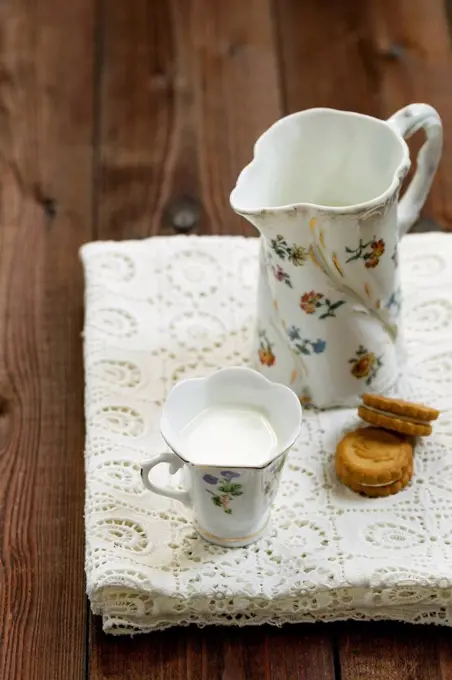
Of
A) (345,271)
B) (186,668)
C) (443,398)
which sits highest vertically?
(345,271)

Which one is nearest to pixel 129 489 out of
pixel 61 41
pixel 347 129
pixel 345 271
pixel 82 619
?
pixel 82 619

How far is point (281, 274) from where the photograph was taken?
0.83 metres

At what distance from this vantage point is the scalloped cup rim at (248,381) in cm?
74

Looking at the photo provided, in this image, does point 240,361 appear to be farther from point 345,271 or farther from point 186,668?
point 186,668

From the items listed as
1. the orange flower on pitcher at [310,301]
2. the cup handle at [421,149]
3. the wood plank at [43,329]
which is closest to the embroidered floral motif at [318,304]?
the orange flower on pitcher at [310,301]

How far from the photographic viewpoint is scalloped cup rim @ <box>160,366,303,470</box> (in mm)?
741

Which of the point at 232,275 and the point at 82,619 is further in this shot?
the point at 232,275

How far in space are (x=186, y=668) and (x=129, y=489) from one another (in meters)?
0.15

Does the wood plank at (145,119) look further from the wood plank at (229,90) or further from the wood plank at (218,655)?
the wood plank at (218,655)

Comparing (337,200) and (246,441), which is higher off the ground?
(337,200)

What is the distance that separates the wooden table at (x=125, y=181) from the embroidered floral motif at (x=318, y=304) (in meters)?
0.24

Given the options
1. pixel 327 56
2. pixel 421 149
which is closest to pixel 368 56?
pixel 327 56

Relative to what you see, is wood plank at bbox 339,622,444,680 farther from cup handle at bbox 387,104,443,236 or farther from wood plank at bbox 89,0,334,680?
wood plank at bbox 89,0,334,680

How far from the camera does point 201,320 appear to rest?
972 millimetres
